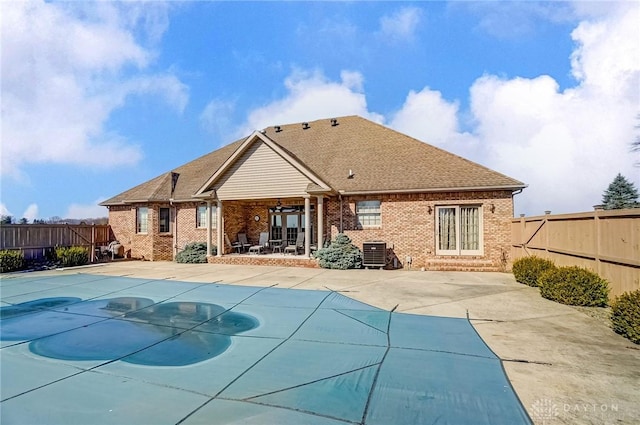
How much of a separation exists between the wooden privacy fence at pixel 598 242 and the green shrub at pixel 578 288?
19 cm

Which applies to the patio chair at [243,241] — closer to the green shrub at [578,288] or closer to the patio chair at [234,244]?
the patio chair at [234,244]

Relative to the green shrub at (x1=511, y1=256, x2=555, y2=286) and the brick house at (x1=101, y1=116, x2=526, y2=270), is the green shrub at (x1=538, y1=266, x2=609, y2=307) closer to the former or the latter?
the green shrub at (x1=511, y1=256, x2=555, y2=286)

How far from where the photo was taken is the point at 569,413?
3186 millimetres

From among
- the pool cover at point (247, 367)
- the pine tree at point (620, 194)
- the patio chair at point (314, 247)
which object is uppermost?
the pine tree at point (620, 194)

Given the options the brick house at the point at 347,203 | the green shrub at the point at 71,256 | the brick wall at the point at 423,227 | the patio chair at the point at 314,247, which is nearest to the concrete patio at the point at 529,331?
the brick wall at the point at 423,227

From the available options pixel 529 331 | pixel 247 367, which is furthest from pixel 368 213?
pixel 247 367

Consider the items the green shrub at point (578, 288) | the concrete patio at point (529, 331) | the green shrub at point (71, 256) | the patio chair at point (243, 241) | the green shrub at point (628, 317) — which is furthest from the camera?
the patio chair at point (243, 241)

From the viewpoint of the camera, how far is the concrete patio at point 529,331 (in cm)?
341

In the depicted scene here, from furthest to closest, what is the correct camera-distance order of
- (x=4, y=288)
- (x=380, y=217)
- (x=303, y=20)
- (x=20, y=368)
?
1. (x=380, y=217)
2. (x=303, y=20)
3. (x=4, y=288)
4. (x=20, y=368)

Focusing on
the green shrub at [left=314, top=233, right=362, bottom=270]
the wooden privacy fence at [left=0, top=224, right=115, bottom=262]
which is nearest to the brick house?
the green shrub at [left=314, top=233, right=362, bottom=270]

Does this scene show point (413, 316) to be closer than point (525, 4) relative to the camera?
Yes

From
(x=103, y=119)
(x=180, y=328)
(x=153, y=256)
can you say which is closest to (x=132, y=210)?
(x=153, y=256)

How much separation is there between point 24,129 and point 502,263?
21004 millimetres

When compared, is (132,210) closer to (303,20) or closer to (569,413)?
(303,20)
